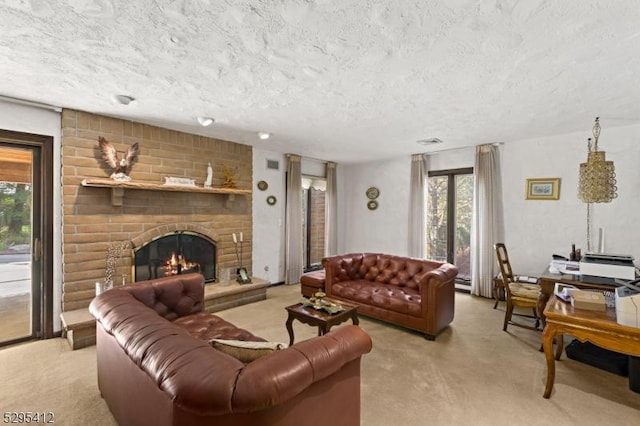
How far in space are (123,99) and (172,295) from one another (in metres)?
1.96

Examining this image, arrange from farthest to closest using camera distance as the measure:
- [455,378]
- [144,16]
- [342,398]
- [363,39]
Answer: [455,378]
[363,39]
[144,16]
[342,398]

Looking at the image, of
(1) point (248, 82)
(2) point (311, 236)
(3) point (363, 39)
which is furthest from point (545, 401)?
(2) point (311, 236)

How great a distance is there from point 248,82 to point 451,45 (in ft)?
5.19

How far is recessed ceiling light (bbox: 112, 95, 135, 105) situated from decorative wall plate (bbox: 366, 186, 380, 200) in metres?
4.65

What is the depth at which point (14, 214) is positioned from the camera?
10.0 feet

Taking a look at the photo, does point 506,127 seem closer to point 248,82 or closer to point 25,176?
point 248,82

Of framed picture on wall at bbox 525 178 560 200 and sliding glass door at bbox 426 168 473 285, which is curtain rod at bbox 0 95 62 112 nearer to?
sliding glass door at bbox 426 168 473 285

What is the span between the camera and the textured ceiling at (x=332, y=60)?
1609 mm

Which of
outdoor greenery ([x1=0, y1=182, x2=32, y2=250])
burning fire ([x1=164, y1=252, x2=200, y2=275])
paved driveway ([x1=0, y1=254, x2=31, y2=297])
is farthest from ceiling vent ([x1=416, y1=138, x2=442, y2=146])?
paved driveway ([x1=0, y1=254, x2=31, y2=297])

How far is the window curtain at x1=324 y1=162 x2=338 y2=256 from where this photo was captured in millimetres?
6504

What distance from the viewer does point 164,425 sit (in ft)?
4.14

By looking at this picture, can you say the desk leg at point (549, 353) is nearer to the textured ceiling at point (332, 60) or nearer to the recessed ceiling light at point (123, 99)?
the textured ceiling at point (332, 60)

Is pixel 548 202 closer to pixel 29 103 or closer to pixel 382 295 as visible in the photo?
pixel 382 295

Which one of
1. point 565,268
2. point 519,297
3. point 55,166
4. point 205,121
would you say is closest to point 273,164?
point 205,121
